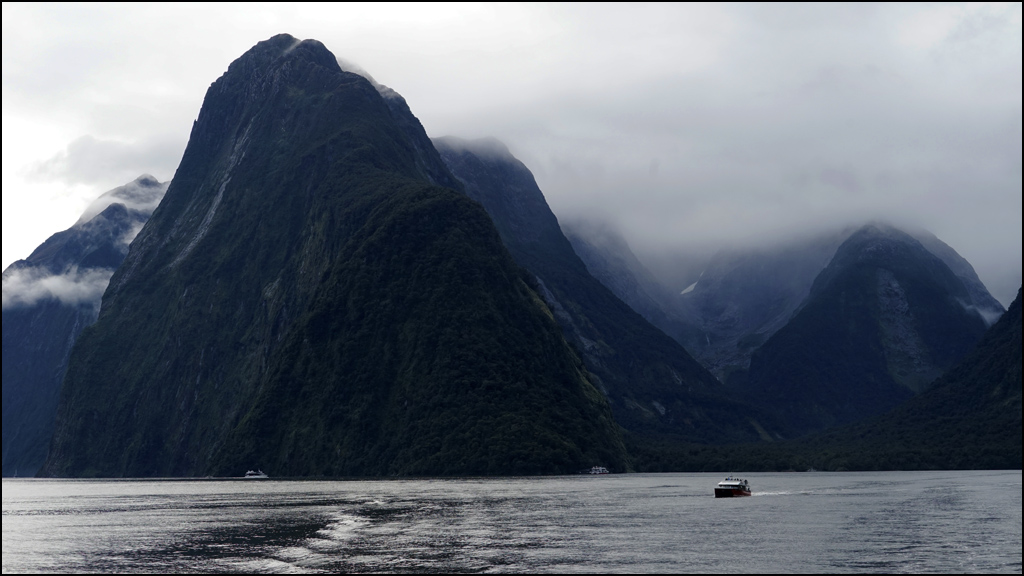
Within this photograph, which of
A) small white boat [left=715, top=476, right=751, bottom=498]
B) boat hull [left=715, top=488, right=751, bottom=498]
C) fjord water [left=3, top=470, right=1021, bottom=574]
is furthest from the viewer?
small white boat [left=715, top=476, right=751, bottom=498]

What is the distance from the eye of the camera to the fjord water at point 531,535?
91312mm

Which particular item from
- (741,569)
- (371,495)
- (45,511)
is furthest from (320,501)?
(741,569)

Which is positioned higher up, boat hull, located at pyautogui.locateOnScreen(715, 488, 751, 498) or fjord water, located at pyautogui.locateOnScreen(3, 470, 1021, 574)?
fjord water, located at pyautogui.locateOnScreen(3, 470, 1021, 574)

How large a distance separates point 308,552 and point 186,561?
457 inches

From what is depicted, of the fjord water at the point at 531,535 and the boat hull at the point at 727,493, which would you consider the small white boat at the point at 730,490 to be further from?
the fjord water at the point at 531,535

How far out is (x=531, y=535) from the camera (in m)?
112

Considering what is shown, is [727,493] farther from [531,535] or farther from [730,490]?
[531,535]

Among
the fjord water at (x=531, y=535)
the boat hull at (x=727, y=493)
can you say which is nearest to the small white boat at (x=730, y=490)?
the boat hull at (x=727, y=493)

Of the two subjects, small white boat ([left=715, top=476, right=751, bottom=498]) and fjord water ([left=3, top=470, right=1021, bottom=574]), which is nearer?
fjord water ([left=3, top=470, right=1021, bottom=574])

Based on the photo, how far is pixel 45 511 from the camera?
17338 cm

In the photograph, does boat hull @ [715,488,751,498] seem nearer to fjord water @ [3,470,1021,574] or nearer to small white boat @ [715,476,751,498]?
small white boat @ [715,476,751,498]

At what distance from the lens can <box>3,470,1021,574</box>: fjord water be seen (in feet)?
300

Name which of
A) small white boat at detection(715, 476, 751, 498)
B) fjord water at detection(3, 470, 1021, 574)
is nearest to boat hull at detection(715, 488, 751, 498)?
small white boat at detection(715, 476, 751, 498)

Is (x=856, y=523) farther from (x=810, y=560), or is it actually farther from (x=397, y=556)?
(x=397, y=556)
